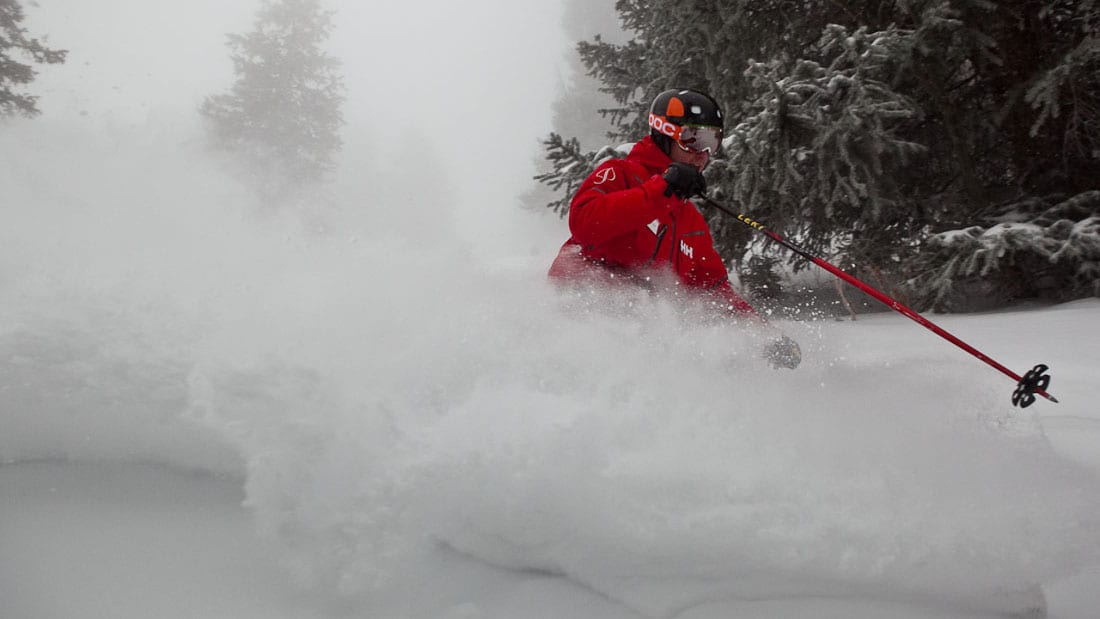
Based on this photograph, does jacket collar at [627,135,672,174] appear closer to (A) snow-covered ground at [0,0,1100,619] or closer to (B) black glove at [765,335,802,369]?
(A) snow-covered ground at [0,0,1100,619]

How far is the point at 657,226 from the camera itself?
12.1 feet

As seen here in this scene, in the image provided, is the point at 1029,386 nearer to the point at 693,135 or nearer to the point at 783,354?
the point at 783,354

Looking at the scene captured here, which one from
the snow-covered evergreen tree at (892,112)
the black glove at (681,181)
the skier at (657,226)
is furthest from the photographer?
the snow-covered evergreen tree at (892,112)

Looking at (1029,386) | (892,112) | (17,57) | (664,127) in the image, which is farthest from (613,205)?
(17,57)

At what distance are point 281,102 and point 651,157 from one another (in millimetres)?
25779

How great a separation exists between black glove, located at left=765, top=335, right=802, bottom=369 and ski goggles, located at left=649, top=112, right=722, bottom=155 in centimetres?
109

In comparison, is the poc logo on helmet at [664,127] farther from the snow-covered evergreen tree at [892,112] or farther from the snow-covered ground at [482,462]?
the snow-covered evergreen tree at [892,112]

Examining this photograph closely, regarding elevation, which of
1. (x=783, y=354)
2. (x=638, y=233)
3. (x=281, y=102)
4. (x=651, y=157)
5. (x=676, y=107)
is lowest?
(x=783, y=354)

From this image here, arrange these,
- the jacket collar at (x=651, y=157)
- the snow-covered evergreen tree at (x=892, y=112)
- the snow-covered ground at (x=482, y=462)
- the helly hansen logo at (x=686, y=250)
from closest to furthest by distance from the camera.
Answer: the snow-covered ground at (x=482, y=462) < the jacket collar at (x=651, y=157) < the helly hansen logo at (x=686, y=250) < the snow-covered evergreen tree at (x=892, y=112)

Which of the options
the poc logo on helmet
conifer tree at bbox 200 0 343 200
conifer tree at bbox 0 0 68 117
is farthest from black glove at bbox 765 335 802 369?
conifer tree at bbox 200 0 343 200

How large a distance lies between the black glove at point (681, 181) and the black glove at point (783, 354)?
878mm

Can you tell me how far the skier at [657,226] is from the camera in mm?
3402

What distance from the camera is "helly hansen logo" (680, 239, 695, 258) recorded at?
382cm

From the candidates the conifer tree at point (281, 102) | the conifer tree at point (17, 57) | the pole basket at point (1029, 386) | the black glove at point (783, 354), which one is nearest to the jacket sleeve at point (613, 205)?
the black glove at point (783, 354)
